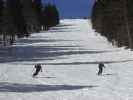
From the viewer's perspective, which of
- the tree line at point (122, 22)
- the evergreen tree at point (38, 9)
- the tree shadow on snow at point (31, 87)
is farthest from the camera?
the evergreen tree at point (38, 9)

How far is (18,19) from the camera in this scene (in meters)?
98.9

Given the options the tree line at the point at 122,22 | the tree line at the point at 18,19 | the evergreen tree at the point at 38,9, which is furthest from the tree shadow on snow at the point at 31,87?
the evergreen tree at the point at 38,9

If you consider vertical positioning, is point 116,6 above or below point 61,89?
above

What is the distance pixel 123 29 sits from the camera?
62.5 m

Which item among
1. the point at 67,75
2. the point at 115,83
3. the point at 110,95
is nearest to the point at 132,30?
the point at 67,75

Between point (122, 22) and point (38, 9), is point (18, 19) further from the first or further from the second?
point (38, 9)

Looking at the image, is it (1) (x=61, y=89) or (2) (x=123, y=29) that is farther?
(2) (x=123, y=29)

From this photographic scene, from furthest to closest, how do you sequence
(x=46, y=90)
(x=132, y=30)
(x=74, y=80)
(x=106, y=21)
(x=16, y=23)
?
(x=16, y=23) < (x=106, y=21) < (x=132, y=30) < (x=74, y=80) < (x=46, y=90)

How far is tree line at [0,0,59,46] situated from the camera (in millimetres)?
83375

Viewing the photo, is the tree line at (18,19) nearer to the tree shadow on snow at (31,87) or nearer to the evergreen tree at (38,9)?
the evergreen tree at (38,9)

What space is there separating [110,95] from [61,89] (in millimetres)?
3597

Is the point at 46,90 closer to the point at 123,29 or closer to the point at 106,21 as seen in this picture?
the point at 123,29

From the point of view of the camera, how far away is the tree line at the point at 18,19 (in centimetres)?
8338

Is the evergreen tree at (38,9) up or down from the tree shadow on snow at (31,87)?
up
